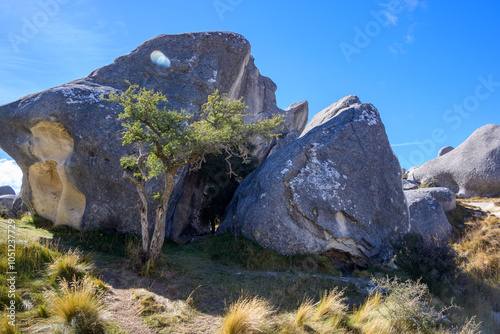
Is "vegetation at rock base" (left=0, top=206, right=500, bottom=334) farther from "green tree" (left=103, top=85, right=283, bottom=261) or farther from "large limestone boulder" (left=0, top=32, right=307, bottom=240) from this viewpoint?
"large limestone boulder" (left=0, top=32, right=307, bottom=240)

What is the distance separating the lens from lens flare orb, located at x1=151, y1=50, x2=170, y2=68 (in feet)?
53.2

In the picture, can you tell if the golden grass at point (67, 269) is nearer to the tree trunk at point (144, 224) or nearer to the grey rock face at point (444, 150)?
the tree trunk at point (144, 224)

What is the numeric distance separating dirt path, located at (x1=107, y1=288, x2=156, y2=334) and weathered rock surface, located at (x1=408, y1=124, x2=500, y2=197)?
27.3 metres

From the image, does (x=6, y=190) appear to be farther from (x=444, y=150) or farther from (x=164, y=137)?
(x=444, y=150)

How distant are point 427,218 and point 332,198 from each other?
8846 millimetres

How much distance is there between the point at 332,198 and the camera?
11.8 metres

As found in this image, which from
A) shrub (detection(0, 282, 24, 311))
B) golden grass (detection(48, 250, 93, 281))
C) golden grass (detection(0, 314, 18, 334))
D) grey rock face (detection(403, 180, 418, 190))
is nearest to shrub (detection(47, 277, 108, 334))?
shrub (detection(0, 282, 24, 311))

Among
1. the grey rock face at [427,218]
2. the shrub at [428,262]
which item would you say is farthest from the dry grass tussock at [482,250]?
the shrub at [428,262]

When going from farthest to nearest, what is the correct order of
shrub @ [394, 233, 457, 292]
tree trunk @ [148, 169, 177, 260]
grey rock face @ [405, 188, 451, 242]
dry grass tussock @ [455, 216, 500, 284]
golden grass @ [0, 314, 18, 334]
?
1. grey rock face @ [405, 188, 451, 242]
2. dry grass tussock @ [455, 216, 500, 284]
3. shrub @ [394, 233, 457, 292]
4. tree trunk @ [148, 169, 177, 260]
5. golden grass @ [0, 314, 18, 334]

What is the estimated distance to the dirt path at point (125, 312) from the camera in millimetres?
5954

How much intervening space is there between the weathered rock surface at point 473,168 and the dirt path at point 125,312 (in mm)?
27338

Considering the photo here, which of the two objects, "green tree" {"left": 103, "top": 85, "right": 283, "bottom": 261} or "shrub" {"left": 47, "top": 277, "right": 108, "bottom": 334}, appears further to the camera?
"green tree" {"left": 103, "top": 85, "right": 283, "bottom": 261}

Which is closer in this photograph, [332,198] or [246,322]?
[246,322]

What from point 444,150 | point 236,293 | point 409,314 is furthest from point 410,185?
point 236,293
